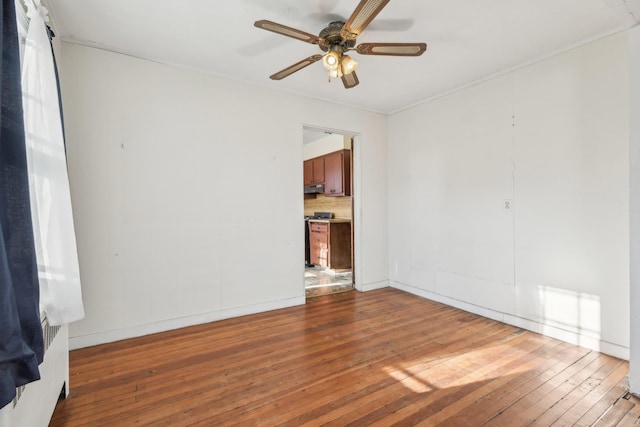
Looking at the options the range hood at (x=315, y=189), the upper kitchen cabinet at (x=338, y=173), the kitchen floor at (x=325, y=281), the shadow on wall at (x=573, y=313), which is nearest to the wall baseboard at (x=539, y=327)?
the shadow on wall at (x=573, y=313)

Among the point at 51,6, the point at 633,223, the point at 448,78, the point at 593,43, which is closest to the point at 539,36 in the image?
the point at 593,43

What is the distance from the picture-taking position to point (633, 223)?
198 centimetres

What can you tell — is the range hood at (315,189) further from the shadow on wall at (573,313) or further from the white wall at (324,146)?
the shadow on wall at (573,313)

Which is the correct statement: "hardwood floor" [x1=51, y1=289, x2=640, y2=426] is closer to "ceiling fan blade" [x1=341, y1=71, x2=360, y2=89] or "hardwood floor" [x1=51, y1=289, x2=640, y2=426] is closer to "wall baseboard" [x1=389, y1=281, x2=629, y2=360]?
"wall baseboard" [x1=389, y1=281, x2=629, y2=360]

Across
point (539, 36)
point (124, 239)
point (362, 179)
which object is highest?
point (539, 36)

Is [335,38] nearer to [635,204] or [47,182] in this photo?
[47,182]

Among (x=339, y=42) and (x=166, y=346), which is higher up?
(x=339, y=42)

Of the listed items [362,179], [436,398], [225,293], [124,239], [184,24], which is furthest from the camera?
[362,179]

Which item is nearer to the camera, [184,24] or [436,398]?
[436,398]

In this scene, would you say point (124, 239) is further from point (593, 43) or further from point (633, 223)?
point (593, 43)

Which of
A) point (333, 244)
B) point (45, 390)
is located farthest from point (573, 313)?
point (45, 390)

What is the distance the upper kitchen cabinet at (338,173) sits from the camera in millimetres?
5469

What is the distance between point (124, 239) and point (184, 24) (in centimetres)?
187

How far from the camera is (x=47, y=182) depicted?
157cm
